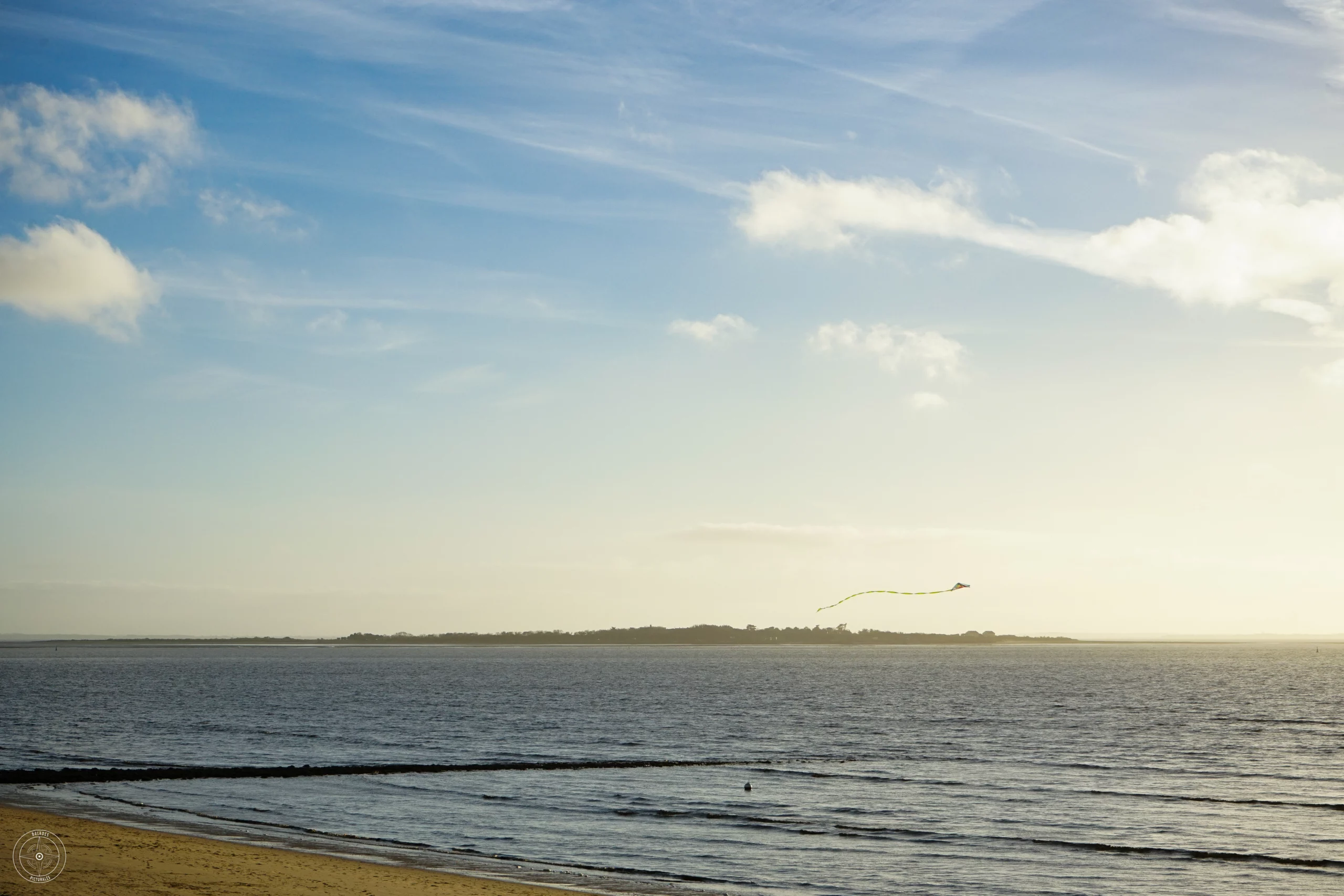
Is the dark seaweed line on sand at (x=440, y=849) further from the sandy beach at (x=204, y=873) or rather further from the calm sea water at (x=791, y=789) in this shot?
the sandy beach at (x=204, y=873)

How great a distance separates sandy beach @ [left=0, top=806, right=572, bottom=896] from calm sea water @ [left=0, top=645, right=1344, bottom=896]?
13.7 ft

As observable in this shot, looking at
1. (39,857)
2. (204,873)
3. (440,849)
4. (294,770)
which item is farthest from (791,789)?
(39,857)

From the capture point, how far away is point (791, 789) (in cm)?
5338

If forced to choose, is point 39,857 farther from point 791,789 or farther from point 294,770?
point 791,789

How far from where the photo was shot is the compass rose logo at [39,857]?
88.1 feet

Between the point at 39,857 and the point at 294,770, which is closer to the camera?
the point at 39,857

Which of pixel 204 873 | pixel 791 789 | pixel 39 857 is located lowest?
pixel 791 789

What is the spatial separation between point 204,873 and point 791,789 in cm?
3148

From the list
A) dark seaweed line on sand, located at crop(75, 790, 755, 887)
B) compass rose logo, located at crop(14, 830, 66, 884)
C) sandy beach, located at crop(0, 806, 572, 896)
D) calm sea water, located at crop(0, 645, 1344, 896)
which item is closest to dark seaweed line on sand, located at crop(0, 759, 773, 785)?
calm sea water, located at crop(0, 645, 1344, 896)

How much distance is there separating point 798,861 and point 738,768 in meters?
25.2

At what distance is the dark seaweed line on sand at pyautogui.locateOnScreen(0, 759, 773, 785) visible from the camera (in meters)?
51.8

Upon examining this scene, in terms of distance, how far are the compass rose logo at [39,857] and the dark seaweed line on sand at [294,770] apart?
21.5m

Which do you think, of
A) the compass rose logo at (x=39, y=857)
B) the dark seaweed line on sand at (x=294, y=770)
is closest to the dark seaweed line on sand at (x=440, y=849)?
the dark seaweed line on sand at (x=294, y=770)

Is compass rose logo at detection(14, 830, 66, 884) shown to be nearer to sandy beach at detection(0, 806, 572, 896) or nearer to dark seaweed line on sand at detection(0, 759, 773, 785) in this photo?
sandy beach at detection(0, 806, 572, 896)
